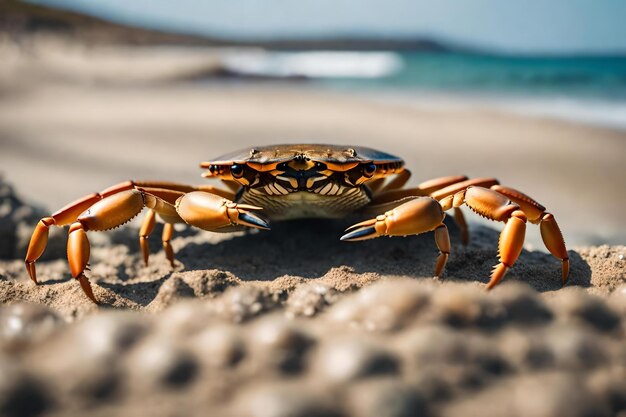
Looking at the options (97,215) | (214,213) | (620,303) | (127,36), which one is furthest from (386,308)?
(127,36)

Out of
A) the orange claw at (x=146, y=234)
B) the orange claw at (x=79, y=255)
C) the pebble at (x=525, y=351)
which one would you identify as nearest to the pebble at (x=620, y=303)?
the pebble at (x=525, y=351)

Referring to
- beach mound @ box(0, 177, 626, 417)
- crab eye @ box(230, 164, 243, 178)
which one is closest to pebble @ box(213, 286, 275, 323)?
beach mound @ box(0, 177, 626, 417)

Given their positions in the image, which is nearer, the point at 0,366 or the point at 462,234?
the point at 0,366

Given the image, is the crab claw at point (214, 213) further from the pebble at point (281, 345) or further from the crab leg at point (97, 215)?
the pebble at point (281, 345)

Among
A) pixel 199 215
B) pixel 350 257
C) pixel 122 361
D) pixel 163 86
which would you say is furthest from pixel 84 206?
pixel 163 86

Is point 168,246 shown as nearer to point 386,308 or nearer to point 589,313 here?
point 386,308

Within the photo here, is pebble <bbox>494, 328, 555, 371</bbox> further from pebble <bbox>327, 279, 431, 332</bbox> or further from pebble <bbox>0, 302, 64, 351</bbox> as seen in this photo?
pebble <bbox>0, 302, 64, 351</bbox>

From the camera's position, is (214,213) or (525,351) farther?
(214,213)

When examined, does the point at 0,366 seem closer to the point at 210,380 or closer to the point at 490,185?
the point at 210,380
